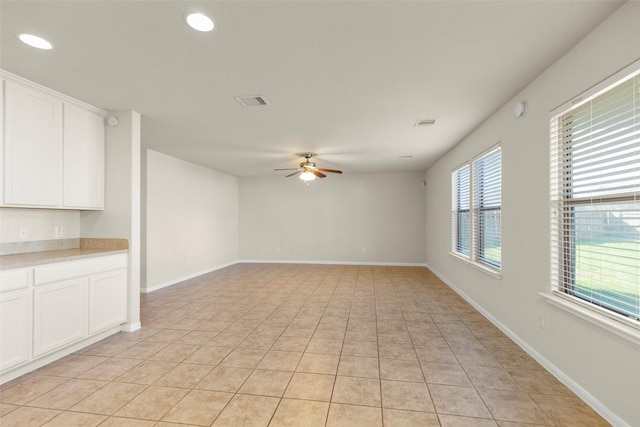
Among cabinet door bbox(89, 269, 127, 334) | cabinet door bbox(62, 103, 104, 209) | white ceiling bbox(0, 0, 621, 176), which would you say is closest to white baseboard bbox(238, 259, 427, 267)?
white ceiling bbox(0, 0, 621, 176)

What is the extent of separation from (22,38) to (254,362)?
302cm

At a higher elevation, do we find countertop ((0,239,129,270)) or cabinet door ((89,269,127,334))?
countertop ((0,239,129,270))

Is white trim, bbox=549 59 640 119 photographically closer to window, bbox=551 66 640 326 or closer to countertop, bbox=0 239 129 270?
window, bbox=551 66 640 326

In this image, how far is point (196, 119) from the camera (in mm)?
3600

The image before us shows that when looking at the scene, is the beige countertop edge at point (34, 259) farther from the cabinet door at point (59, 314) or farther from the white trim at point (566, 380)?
the white trim at point (566, 380)

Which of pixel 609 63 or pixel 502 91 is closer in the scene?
pixel 609 63

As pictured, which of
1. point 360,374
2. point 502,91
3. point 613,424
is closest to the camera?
point 613,424

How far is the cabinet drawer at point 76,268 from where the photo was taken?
8.10 ft

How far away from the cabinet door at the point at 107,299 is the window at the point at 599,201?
4262 millimetres

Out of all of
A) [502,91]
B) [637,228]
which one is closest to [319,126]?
[502,91]

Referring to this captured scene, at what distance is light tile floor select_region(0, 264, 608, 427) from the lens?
189cm

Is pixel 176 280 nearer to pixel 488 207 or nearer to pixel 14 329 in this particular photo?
pixel 14 329

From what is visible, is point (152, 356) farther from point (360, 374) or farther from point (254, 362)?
point (360, 374)

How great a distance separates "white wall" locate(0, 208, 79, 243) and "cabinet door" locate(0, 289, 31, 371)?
88 cm
